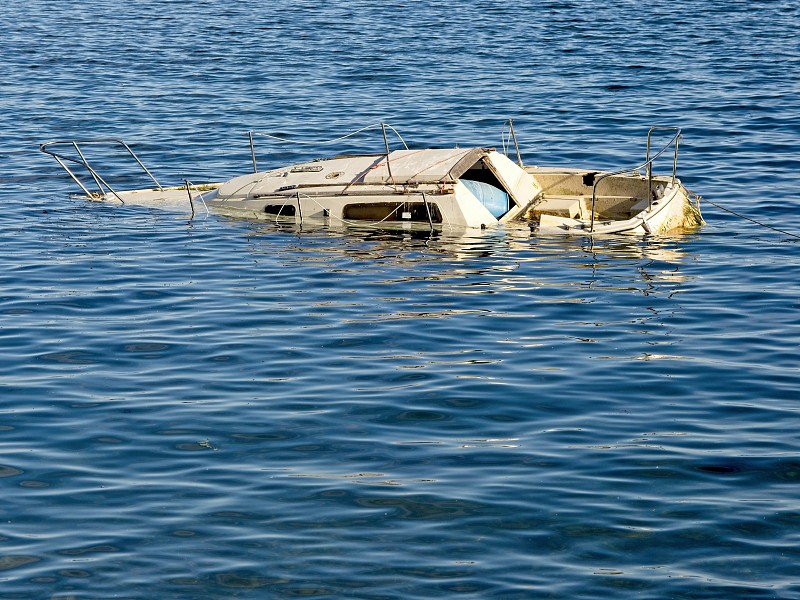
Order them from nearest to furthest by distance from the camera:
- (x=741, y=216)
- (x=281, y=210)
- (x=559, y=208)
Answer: (x=281, y=210)
(x=741, y=216)
(x=559, y=208)

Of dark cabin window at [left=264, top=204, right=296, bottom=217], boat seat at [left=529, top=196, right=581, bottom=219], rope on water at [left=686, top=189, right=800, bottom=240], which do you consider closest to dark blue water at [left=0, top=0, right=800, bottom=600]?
rope on water at [left=686, top=189, right=800, bottom=240]

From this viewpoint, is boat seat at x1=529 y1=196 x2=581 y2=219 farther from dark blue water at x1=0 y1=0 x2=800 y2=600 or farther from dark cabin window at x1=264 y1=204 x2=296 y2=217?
dark cabin window at x1=264 y1=204 x2=296 y2=217

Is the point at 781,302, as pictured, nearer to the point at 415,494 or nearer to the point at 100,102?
the point at 415,494

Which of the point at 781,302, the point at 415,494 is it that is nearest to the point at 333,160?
the point at 781,302

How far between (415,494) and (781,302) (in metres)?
8.01

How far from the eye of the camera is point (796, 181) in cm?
2375

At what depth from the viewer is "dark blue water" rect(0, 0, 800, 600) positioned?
979 cm

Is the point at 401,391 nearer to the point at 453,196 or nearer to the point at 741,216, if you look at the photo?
the point at 453,196

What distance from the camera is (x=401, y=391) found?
1338 cm

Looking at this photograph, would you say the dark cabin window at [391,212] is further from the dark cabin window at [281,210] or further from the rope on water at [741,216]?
the rope on water at [741,216]

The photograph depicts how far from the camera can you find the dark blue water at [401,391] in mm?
9789

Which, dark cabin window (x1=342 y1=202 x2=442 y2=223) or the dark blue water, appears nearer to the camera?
the dark blue water

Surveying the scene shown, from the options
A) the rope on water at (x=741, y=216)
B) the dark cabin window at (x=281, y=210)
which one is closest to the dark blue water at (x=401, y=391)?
the rope on water at (x=741, y=216)

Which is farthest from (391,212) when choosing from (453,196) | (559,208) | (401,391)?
(401,391)
